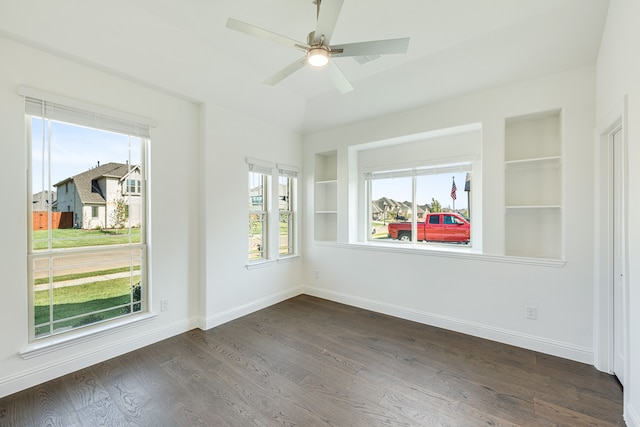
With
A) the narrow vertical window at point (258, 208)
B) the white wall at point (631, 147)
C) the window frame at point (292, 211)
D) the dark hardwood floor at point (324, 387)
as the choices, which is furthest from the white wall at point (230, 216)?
the white wall at point (631, 147)

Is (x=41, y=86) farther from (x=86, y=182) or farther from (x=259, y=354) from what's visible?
(x=259, y=354)

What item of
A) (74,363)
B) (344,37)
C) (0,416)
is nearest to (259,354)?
(74,363)

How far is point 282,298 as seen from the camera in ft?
14.0

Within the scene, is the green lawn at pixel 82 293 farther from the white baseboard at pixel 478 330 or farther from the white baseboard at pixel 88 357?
the white baseboard at pixel 478 330

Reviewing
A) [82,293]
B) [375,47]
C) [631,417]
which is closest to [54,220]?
[82,293]

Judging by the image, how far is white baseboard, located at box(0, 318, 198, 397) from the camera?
2.11 metres

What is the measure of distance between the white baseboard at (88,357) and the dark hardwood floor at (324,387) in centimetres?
7

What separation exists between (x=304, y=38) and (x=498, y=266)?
10.0 ft

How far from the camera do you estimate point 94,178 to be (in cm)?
257

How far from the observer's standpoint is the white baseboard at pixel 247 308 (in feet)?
10.7

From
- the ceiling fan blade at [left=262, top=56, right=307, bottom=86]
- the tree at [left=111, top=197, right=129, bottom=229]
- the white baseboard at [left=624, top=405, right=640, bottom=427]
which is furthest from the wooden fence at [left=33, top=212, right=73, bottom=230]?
the white baseboard at [left=624, top=405, right=640, bottom=427]

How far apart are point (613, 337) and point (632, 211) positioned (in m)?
1.30

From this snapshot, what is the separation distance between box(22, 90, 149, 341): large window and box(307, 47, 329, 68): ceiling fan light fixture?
1.93m

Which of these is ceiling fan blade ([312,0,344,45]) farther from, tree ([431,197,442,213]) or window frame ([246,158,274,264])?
tree ([431,197,442,213])
